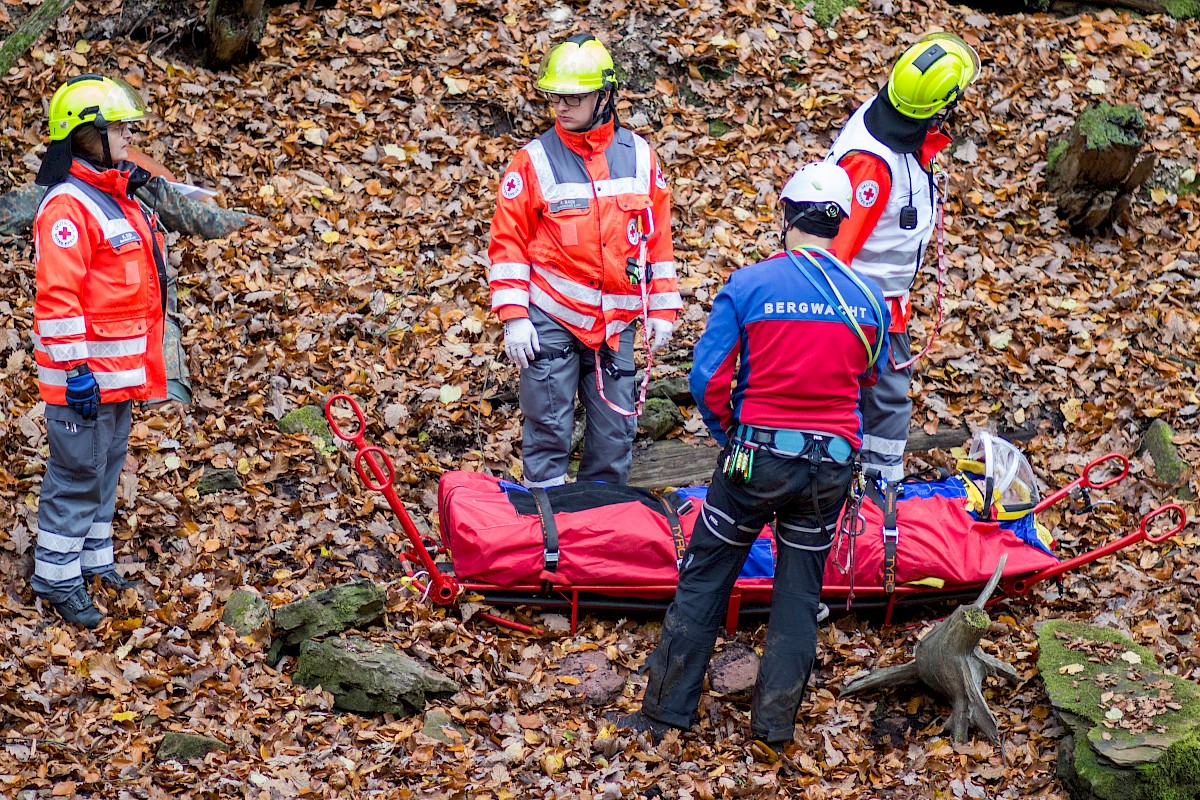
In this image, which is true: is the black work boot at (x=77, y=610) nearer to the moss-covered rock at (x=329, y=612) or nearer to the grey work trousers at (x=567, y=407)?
the moss-covered rock at (x=329, y=612)

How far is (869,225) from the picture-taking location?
5.42 meters

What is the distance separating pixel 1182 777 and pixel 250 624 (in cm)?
400

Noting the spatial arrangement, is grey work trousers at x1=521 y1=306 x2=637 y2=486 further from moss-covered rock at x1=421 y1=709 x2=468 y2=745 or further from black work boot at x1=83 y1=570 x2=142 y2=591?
black work boot at x1=83 y1=570 x2=142 y2=591

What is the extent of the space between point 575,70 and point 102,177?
7.21 ft

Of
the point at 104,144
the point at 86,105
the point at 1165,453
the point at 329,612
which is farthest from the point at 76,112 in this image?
the point at 1165,453

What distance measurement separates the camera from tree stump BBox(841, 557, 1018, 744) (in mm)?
4742

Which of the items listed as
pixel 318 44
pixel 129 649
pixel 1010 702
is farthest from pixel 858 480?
pixel 318 44

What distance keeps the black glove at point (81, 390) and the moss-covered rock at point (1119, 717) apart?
4.40m

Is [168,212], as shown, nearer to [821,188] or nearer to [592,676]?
[592,676]

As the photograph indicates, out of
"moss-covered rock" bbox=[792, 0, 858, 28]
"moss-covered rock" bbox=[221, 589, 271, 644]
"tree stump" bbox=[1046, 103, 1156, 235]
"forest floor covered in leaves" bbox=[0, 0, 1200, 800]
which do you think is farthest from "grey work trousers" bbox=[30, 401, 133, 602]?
"moss-covered rock" bbox=[792, 0, 858, 28]

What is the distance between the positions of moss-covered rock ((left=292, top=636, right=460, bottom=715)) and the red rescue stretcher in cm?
53

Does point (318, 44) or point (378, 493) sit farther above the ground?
point (318, 44)

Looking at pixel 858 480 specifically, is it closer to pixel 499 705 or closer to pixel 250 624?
pixel 499 705

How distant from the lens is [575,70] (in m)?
5.18
